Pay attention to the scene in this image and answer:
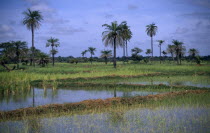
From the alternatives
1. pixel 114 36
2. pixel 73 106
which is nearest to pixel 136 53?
pixel 114 36

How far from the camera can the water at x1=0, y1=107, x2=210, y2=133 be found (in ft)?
24.5

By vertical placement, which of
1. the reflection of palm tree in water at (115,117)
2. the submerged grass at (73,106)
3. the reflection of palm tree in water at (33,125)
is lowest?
the reflection of palm tree in water at (33,125)

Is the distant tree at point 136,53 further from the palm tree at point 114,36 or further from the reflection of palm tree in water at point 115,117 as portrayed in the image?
the reflection of palm tree in water at point 115,117

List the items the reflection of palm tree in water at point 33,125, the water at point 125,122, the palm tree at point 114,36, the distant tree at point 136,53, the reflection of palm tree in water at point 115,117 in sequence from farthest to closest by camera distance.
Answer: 1. the distant tree at point 136,53
2. the palm tree at point 114,36
3. the reflection of palm tree in water at point 115,117
4. the reflection of palm tree in water at point 33,125
5. the water at point 125,122

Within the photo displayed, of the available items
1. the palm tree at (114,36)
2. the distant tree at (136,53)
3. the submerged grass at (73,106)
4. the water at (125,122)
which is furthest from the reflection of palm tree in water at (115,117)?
the distant tree at (136,53)

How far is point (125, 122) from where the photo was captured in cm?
834

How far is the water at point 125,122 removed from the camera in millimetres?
7461

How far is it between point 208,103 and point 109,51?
66425 mm

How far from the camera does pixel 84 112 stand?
10211mm

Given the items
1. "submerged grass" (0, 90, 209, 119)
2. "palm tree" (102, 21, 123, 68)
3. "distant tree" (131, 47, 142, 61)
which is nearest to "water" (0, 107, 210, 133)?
"submerged grass" (0, 90, 209, 119)

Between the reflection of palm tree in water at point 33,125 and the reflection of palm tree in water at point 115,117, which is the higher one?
the reflection of palm tree in water at point 115,117

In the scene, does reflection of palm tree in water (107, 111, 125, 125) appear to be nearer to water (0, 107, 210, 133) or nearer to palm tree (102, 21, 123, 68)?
water (0, 107, 210, 133)

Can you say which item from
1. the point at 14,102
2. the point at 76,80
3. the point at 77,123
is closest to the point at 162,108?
the point at 77,123

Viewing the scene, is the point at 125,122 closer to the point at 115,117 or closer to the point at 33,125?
the point at 115,117
